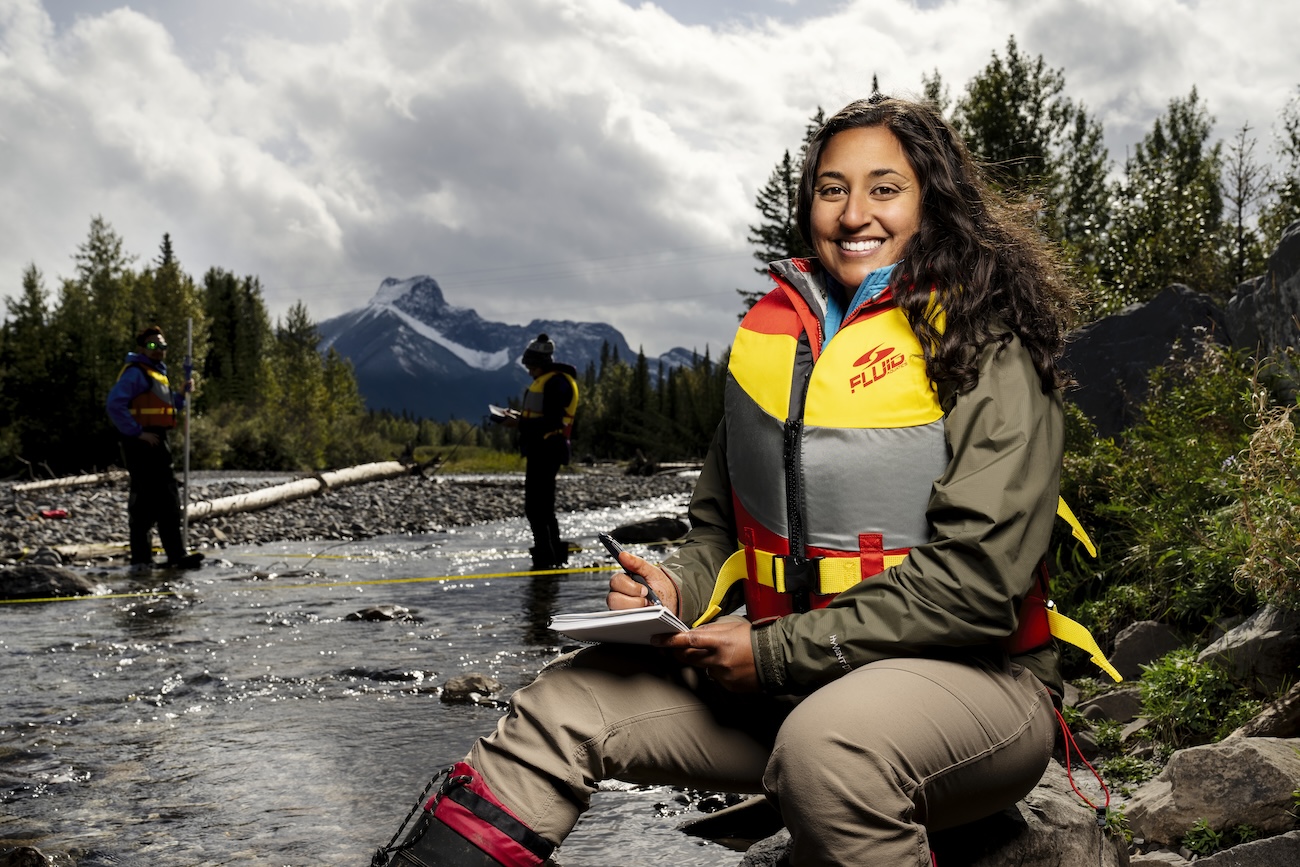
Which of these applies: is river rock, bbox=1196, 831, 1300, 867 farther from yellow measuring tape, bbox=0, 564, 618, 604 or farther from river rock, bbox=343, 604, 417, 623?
yellow measuring tape, bbox=0, 564, 618, 604

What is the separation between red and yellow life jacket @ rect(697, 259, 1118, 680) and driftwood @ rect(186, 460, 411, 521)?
11.4 meters

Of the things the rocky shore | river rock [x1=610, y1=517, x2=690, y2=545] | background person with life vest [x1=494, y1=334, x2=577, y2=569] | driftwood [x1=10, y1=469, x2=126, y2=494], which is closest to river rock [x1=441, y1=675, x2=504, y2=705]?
background person with life vest [x1=494, y1=334, x2=577, y2=569]

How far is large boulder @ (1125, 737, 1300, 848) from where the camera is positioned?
2.80 m

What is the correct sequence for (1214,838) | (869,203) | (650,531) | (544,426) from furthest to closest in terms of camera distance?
(650,531) → (544,426) → (1214,838) → (869,203)

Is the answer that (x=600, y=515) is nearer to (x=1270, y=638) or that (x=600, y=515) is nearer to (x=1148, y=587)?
(x=1148, y=587)

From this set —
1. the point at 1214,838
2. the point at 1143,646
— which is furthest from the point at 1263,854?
the point at 1143,646

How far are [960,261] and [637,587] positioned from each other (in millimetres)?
1013

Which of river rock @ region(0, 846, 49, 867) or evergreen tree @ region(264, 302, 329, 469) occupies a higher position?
evergreen tree @ region(264, 302, 329, 469)

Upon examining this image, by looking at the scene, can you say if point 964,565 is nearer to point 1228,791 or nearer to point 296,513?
point 1228,791

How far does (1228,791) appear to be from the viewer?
2861mm

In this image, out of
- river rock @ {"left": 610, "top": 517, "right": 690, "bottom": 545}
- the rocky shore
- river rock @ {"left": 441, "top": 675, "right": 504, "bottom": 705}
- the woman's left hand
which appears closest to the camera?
the woman's left hand

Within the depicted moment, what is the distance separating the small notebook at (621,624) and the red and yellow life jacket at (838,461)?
0.35m

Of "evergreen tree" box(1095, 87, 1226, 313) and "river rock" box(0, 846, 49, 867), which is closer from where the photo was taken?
"river rock" box(0, 846, 49, 867)

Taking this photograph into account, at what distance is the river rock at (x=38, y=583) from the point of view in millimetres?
8812
